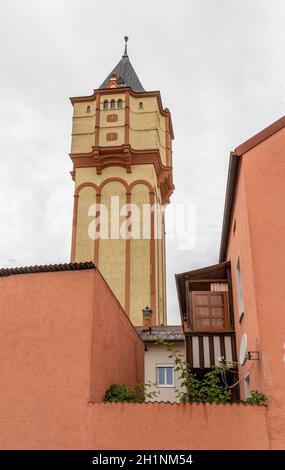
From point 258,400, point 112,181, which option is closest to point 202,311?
point 258,400

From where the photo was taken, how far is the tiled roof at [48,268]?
36.4 ft

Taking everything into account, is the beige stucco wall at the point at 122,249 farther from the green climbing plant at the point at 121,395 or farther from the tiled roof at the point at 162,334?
the green climbing plant at the point at 121,395

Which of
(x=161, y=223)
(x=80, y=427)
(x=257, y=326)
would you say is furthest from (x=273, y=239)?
(x=161, y=223)

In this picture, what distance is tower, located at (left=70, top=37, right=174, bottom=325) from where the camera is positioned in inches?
1168

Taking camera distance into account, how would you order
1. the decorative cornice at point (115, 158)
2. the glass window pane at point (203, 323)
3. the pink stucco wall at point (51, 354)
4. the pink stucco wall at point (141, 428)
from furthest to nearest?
the decorative cornice at point (115, 158), the glass window pane at point (203, 323), the pink stucco wall at point (51, 354), the pink stucco wall at point (141, 428)

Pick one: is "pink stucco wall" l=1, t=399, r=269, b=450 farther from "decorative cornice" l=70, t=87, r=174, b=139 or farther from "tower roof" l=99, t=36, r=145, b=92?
"tower roof" l=99, t=36, r=145, b=92

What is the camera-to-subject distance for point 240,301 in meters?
13.2

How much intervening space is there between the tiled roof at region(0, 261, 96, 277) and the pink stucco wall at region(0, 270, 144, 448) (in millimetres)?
110

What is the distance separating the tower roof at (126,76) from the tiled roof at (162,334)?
18.5 metres

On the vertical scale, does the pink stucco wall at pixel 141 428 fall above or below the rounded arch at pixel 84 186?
below

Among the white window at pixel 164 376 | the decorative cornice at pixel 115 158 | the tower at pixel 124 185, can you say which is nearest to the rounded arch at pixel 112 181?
the tower at pixel 124 185

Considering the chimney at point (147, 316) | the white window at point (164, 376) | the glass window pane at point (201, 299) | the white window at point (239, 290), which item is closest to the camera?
the white window at point (239, 290)

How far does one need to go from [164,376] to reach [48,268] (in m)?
12.4

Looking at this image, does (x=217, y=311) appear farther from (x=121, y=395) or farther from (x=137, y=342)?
(x=121, y=395)
